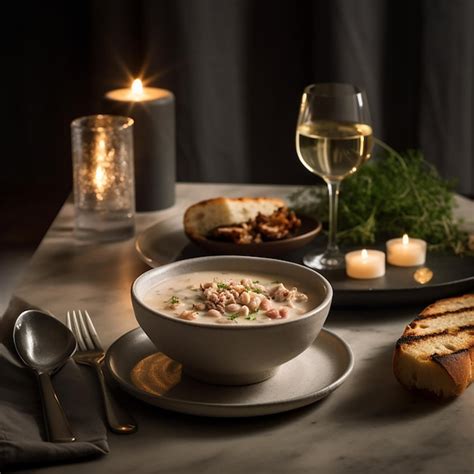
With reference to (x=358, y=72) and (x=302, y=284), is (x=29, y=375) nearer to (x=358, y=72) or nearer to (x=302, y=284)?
(x=302, y=284)

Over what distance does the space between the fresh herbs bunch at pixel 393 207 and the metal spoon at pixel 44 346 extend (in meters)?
0.73

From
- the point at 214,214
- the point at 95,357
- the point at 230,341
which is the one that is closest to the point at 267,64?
the point at 214,214

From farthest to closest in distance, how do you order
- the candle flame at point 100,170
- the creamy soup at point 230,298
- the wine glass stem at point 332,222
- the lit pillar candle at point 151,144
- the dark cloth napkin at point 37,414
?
the lit pillar candle at point 151,144 < the candle flame at point 100,170 < the wine glass stem at point 332,222 < the creamy soup at point 230,298 < the dark cloth napkin at point 37,414

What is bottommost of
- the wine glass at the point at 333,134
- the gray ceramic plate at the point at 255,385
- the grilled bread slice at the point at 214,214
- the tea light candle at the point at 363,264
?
the gray ceramic plate at the point at 255,385

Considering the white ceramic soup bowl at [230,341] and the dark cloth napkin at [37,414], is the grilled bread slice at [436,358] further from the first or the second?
the dark cloth napkin at [37,414]

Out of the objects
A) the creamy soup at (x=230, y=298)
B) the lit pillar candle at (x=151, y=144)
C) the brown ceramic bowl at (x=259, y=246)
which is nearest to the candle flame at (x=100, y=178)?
the lit pillar candle at (x=151, y=144)

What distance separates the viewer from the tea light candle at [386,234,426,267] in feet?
5.58

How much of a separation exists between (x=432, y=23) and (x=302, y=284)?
232 centimetres

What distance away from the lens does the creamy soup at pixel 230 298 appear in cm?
118

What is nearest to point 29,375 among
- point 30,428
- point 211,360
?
point 30,428

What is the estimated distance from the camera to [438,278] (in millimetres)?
1648

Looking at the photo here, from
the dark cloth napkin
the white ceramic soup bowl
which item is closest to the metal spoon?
the dark cloth napkin

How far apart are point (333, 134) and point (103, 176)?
1.71 ft

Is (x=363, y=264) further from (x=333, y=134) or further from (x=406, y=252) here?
(x=333, y=134)
